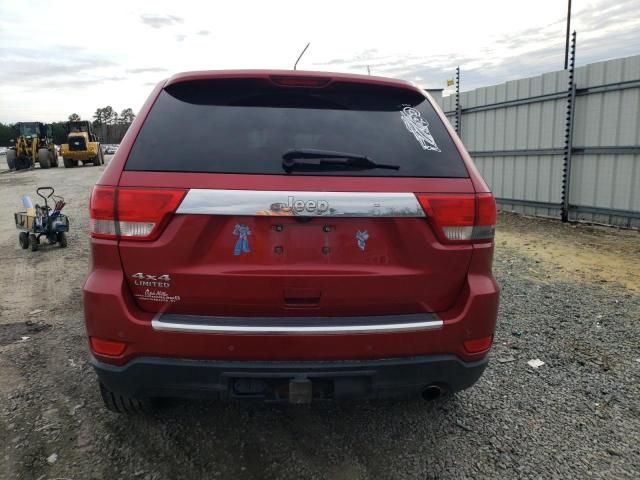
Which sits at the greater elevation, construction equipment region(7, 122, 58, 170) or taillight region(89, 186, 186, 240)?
construction equipment region(7, 122, 58, 170)

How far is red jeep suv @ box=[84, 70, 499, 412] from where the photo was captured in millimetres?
2033

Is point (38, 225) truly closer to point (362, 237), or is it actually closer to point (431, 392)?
point (362, 237)

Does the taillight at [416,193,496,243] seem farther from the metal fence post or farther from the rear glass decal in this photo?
the metal fence post

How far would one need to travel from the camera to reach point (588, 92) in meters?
8.84

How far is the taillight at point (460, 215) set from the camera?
2133 millimetres

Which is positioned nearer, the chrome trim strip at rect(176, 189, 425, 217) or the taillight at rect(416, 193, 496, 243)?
the chrome trim strip at rect(176, 189, 425, 217)

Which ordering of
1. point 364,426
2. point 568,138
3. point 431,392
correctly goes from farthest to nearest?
point 568,138, point 364,426, point 431,392

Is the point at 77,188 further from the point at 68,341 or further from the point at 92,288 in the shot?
the point at 92,288

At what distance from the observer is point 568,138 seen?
30.4ft

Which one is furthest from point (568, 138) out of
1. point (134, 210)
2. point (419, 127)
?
point (134, 210)

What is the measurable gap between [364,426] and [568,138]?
8420 millimetres

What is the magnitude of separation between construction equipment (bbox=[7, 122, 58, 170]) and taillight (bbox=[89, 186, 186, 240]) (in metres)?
31.0

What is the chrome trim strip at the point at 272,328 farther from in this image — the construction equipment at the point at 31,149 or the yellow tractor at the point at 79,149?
the construction equipment at the point at 31,149

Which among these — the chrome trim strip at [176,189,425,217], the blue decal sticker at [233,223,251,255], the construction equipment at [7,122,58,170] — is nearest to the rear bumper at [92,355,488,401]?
the blue decal sticker at [233,223,251,255]
